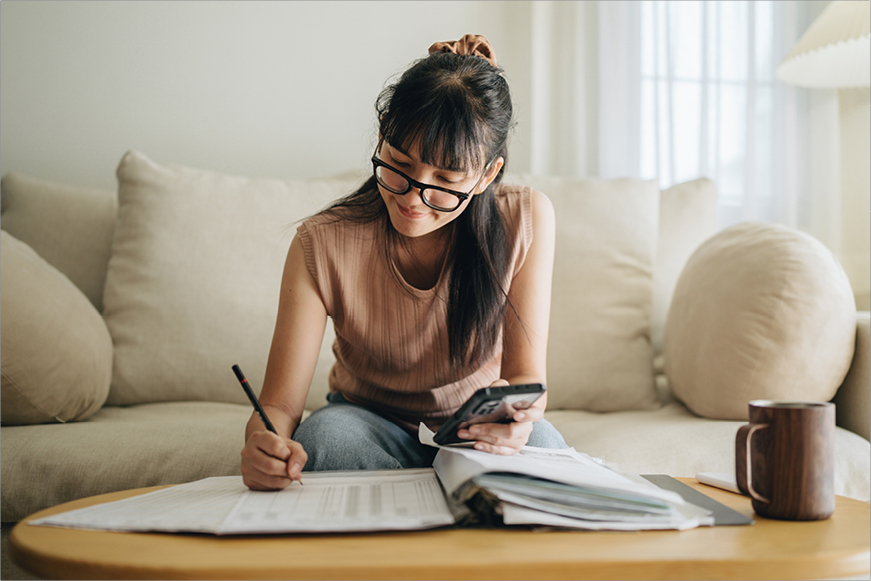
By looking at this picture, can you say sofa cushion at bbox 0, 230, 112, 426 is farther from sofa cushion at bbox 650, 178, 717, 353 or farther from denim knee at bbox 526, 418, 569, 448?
sofa cushion at bbox 650, 178, 717, 353

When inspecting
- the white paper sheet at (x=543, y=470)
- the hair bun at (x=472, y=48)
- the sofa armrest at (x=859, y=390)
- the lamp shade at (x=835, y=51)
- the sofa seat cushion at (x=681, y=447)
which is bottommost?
the sofa seat cushion at (x=681, y=447)

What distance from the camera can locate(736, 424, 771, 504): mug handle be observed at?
599 millimetres

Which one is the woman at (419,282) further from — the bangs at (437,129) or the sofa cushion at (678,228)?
the sofa cushion at (678,228)

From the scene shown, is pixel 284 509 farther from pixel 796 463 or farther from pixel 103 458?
pixel 103 458

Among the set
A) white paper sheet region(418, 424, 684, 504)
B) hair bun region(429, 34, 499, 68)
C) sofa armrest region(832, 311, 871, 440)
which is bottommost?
sofa armrest region(832, 311, 871, 440)

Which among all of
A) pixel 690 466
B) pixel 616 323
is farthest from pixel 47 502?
pixel 616 323

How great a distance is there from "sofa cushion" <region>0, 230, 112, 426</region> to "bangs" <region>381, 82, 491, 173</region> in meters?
0.78

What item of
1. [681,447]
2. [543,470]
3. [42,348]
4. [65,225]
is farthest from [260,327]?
[543,470]

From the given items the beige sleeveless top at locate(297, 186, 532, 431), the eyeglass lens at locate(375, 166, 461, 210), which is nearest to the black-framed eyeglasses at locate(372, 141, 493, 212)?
the eyeglass lens at locate(375, 166, 461, 210)


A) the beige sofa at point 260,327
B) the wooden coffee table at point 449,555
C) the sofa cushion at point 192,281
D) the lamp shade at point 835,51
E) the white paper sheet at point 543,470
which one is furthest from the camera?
the lamp shade at point 835,51

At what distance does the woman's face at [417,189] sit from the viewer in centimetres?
86

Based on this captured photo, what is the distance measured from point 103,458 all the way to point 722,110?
6.68 ft

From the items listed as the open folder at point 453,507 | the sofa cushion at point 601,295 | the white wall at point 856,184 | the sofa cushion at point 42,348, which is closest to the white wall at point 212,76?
the sofa cushion at point 601,295

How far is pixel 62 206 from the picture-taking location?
1571 millimetres
